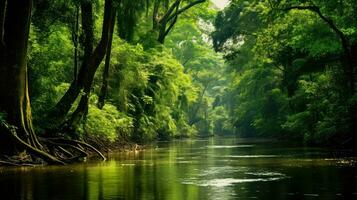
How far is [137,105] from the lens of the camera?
41.2 meters

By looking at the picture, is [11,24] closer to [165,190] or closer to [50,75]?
[50,75]

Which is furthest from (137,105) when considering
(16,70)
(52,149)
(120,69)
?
(16,70)

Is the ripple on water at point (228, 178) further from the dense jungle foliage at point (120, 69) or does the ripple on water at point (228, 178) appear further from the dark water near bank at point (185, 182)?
the dense jungle foliage at point (120, 69)

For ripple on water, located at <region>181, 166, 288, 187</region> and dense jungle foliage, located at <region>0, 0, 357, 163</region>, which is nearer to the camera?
ripple on water, located at <region>181, 166, 288, 187</region>

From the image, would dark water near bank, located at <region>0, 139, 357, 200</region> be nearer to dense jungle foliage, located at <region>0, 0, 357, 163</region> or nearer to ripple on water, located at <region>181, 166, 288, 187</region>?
ripple on water, located at <region>181, 166, 288, 187</region>

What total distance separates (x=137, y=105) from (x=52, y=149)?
19163mm

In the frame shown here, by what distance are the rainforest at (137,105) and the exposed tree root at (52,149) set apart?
0.16 ft

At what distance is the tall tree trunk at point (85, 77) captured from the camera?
24.9m

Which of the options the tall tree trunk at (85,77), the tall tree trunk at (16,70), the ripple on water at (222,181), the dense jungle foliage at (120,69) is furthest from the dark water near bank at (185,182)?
the tall tree trunk at (85,77)

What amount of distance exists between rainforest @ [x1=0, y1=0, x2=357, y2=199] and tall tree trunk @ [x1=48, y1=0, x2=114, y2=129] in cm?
5

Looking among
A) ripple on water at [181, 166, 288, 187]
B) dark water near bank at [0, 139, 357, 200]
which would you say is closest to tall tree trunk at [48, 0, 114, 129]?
dark water near bank at [0, 139, 357, 200]

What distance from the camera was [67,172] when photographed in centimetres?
1745

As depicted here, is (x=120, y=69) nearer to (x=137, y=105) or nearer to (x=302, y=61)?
(x=137, y=105)

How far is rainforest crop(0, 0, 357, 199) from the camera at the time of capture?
1399 centimetres
